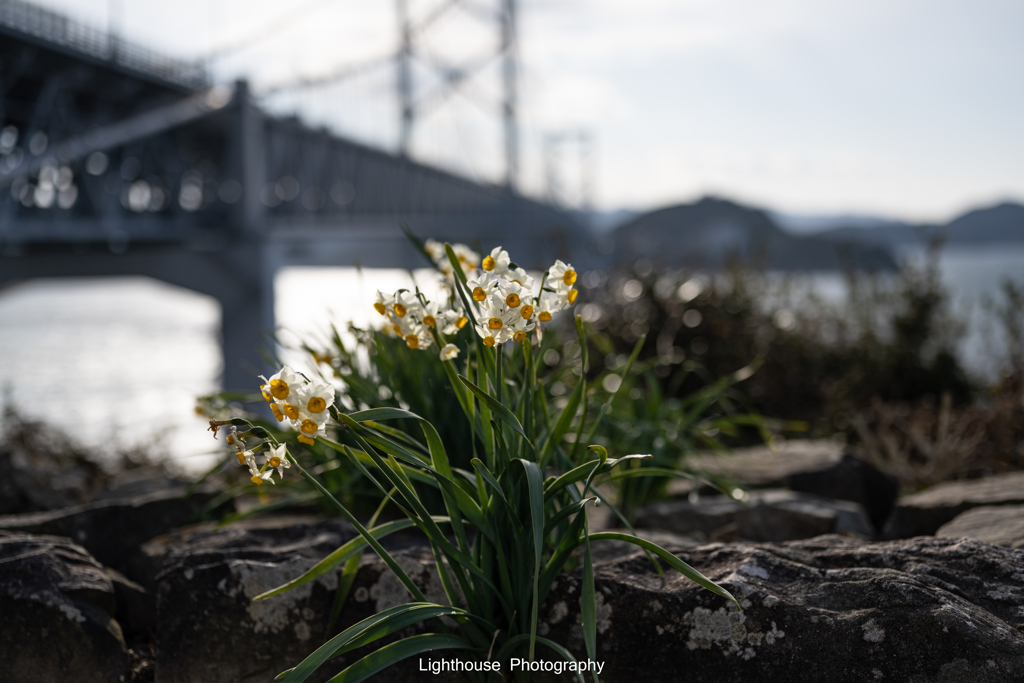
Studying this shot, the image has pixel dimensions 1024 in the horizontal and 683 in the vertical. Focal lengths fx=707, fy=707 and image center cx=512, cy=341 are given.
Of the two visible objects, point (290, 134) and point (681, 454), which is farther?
point (290, 134)

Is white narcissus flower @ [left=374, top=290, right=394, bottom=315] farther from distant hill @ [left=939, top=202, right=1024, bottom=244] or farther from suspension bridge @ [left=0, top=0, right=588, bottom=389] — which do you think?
distant hill @ [left=939, top=202, right=1024, bottom=244]

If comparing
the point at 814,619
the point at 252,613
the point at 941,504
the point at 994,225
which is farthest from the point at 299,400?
the point at 994,225

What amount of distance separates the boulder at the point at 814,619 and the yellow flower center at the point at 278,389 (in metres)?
0.74

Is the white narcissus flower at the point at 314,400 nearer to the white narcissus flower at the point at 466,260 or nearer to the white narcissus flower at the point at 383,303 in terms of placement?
the white narcissus flower at the point at 383,303

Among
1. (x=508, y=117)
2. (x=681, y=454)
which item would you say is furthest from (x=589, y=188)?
(x=681, y=454)

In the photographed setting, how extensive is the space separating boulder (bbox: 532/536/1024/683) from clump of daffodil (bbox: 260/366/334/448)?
2.25 feet

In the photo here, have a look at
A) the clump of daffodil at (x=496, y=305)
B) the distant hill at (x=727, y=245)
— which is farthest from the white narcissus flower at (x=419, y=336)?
the distant hill at (x=727, y=245)

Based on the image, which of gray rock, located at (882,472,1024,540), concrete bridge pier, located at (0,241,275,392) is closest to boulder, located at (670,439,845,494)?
gray rock, located at (882,472,1024,540)

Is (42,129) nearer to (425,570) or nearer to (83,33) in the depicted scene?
(83,33)

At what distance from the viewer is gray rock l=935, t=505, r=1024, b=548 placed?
178cm

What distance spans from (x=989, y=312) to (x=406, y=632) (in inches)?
216

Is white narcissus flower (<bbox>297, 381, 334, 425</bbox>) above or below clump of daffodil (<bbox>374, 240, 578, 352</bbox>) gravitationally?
below

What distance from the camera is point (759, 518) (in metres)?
2.35

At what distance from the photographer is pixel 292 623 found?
1.51 m
